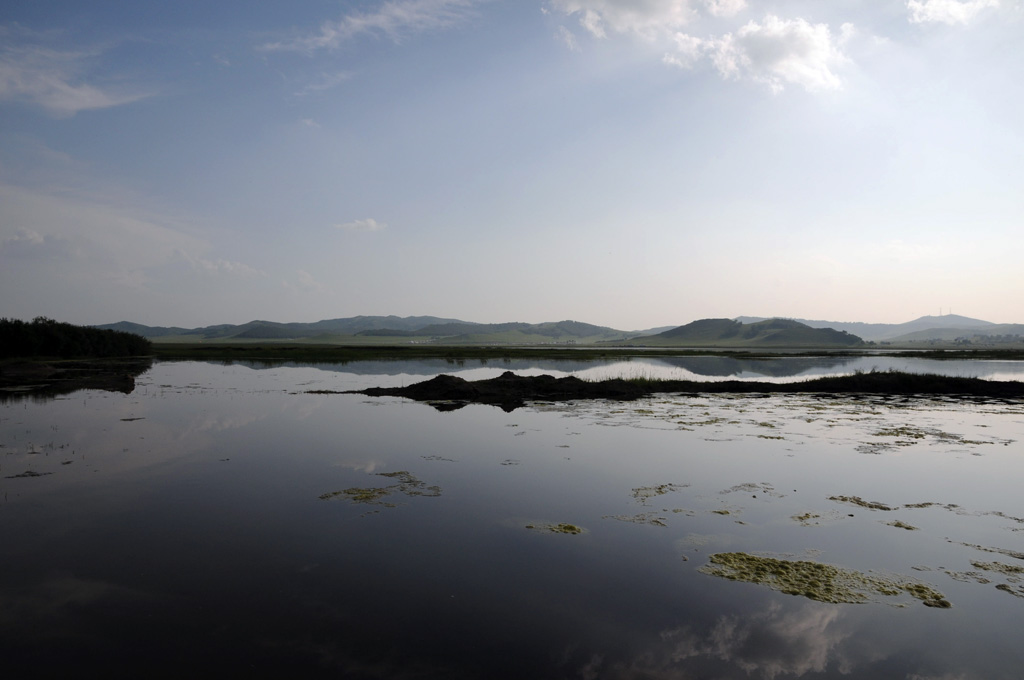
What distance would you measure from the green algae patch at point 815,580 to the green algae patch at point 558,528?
2.71 metres

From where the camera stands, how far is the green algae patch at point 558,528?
11.5 metres

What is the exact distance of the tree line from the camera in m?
62.6

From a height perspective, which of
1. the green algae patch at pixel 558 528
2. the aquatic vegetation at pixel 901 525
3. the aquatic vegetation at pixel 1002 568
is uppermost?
the green algae patch at pixel 558 528

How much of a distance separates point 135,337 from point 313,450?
93392mm

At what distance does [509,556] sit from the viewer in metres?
10.2

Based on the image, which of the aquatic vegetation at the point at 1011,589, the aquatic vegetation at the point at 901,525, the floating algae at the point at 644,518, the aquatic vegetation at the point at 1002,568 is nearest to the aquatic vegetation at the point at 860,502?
the aquatic vegetation at the point at 901,525

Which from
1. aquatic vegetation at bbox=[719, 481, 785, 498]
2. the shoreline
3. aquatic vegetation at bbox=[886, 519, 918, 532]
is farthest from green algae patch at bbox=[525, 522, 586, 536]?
the shoreline

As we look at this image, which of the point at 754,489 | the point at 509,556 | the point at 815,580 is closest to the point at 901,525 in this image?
the point at 754,489

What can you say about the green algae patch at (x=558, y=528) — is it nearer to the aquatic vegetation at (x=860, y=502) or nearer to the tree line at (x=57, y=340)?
the aquatic vegetation at (x=860, y=502)

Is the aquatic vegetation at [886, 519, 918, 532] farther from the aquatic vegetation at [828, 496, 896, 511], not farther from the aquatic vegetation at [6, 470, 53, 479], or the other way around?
the aquatic vegetation at [6, 470, 53, 479]

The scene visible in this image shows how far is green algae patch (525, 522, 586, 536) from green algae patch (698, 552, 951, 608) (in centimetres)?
271

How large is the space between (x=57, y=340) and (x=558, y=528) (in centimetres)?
8240

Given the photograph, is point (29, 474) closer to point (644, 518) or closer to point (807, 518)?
point (644, 518)

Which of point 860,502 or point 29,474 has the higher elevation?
point 29,474
